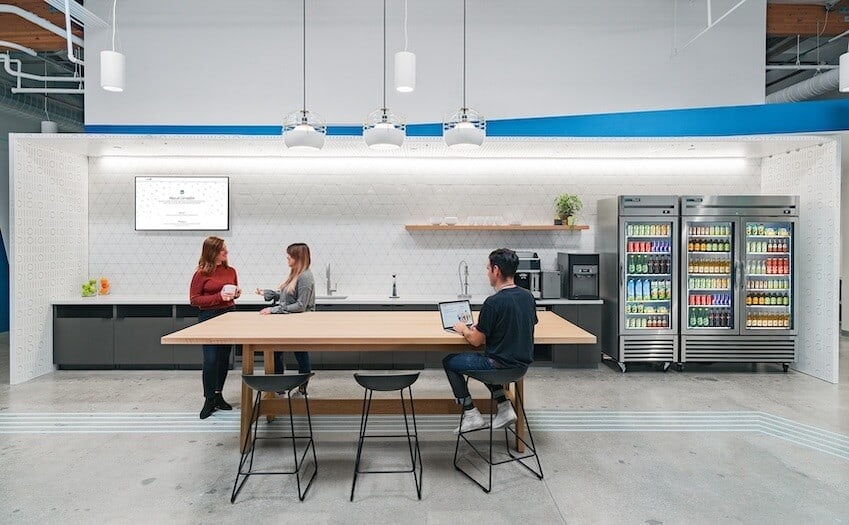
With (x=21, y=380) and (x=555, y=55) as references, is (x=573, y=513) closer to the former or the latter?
(x=555, y=55)

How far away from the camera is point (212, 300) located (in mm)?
4832

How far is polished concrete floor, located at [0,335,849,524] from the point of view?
10.2 ft

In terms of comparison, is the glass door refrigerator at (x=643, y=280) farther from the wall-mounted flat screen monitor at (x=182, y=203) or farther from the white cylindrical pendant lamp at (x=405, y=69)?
the wall-mounted flat screen monitor at (x=182, y=203)

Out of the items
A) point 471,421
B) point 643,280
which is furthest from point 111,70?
point 643,280

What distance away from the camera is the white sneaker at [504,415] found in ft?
12.5

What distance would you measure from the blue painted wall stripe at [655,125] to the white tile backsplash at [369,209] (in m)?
0.90

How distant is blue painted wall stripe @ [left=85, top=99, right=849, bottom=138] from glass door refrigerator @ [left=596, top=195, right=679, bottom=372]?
840mm

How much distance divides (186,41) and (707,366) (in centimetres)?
745

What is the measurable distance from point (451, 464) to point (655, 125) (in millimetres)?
4487

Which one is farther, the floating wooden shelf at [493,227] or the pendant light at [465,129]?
the floating wooden shelf at [493,227]

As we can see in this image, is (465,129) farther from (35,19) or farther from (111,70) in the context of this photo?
(35,19)

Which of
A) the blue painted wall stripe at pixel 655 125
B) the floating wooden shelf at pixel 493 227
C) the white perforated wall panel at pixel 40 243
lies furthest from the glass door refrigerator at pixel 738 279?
the white perforated wall panel at pixel 40 243

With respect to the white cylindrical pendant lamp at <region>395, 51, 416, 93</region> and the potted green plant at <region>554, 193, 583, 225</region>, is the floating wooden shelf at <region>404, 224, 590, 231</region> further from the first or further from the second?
the white cylindrical pendant lamp at <region>395, 51, 416, 93</region>

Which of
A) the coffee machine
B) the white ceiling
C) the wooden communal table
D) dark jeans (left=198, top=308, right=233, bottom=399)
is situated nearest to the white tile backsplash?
the white ceiling
